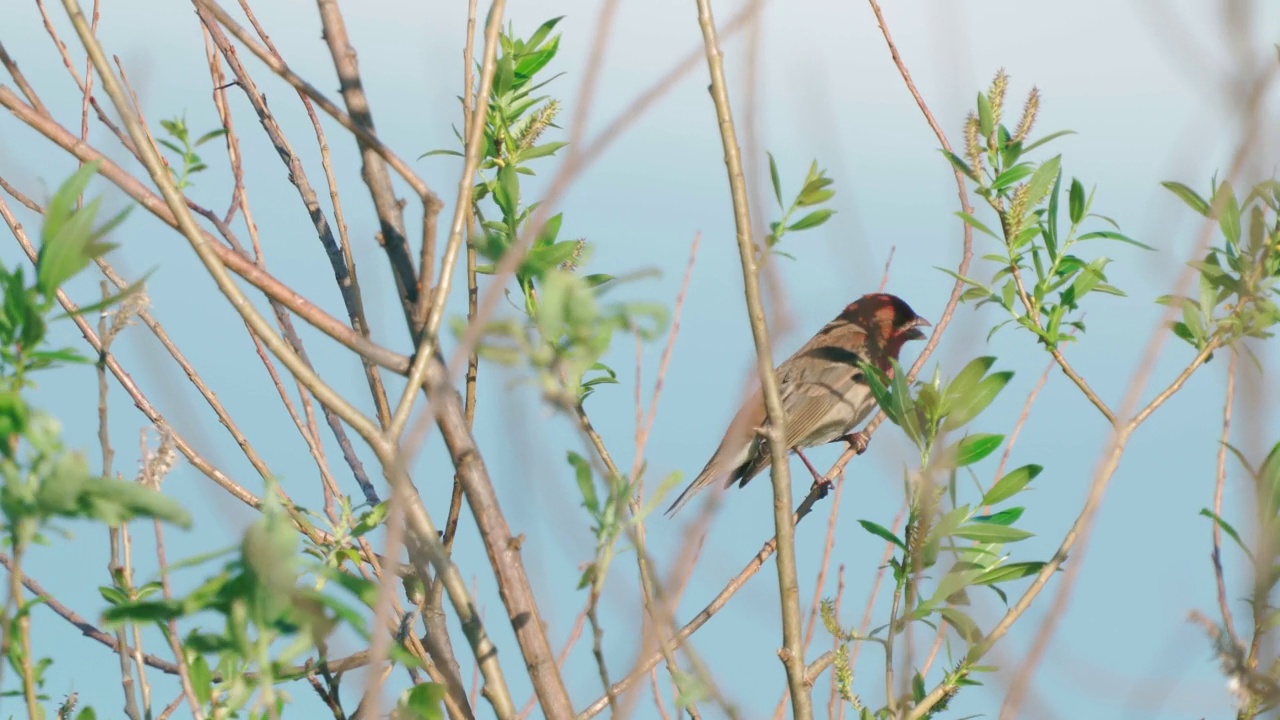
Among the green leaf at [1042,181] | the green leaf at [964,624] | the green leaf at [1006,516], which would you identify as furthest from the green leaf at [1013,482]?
the green leaf at [1042,181]

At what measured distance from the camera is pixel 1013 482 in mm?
2566

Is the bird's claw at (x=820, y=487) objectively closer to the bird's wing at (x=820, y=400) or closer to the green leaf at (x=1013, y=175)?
the bird's wing at (x=820, y=400)

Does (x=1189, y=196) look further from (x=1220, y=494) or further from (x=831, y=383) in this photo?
(x=831, y=383)

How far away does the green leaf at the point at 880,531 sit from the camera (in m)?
2.48

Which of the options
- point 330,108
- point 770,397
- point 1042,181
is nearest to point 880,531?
point 770,397

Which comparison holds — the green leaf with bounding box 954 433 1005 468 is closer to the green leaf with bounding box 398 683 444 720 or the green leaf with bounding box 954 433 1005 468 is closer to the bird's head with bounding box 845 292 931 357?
the green leaf with bounding box 398 683 444 720

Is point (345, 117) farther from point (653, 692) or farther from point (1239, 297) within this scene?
point (1239, 297)

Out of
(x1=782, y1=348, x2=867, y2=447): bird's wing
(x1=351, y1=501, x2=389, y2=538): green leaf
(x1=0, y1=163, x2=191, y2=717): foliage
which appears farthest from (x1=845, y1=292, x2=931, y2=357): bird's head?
(x1=0, y1=163, x2=191, y2=717): foliage

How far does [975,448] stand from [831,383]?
4618 mm

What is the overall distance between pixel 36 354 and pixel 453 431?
638 mm

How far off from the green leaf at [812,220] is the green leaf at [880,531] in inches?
27.4

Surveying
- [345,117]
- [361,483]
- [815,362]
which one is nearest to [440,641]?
[361,483]

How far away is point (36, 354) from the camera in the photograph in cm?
144

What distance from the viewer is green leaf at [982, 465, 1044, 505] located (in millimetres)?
2566
